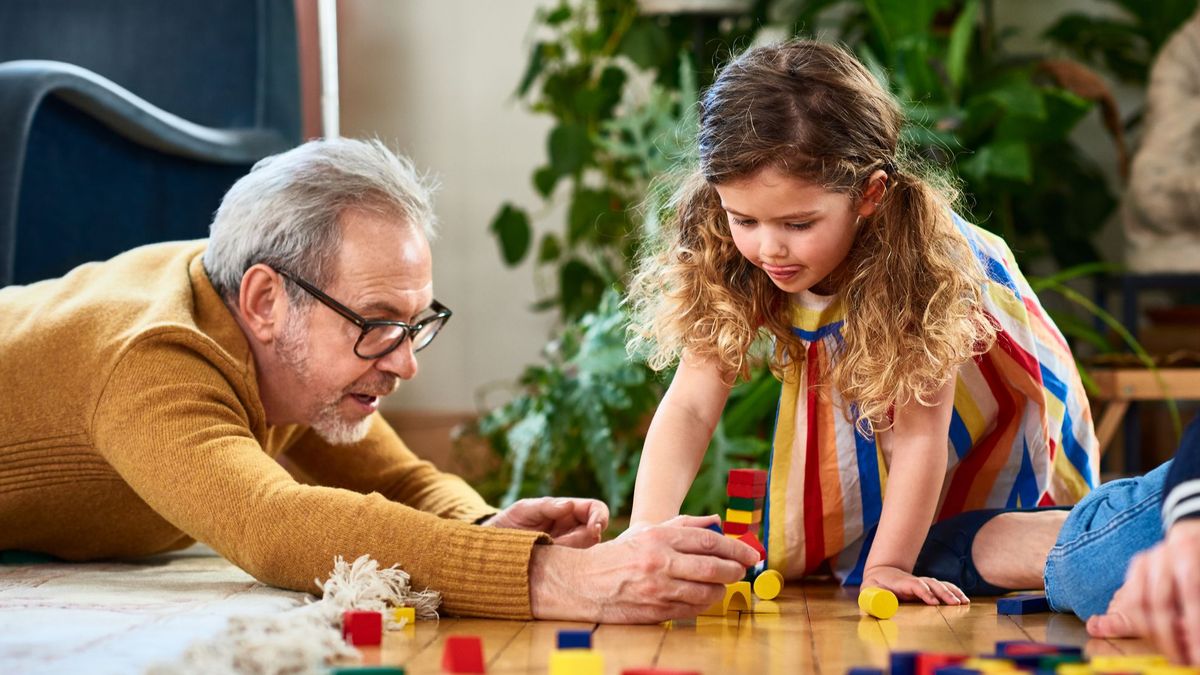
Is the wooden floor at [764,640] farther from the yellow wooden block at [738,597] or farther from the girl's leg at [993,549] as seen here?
the girl's leg at [993,549]

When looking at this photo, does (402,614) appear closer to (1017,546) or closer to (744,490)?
(744,490)

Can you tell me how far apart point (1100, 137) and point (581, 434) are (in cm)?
171

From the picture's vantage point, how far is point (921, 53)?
281 centimetres

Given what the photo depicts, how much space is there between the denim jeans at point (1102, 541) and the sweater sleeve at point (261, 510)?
1.81ft

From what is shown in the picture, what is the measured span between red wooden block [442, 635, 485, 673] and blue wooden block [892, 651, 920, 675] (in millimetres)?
322

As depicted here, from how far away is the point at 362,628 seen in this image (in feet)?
3.86

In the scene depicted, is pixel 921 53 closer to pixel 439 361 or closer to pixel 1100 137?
pixel 1100 137

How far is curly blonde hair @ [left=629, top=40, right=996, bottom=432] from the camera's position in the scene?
57.3 inches

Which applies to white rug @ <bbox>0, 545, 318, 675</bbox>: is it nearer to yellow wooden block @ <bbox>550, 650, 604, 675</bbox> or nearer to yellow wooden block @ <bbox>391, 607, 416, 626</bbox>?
yellow wooden block @ <bbox>391, 607, 416, 626</bbox>

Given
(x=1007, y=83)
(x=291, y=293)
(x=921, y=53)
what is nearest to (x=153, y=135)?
(x=291, y=293)

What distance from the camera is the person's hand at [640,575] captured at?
1234 mm

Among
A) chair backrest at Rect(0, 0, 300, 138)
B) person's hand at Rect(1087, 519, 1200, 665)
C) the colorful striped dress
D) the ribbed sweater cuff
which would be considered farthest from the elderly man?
chair backrest at Rect(0, 0, 300, 138)

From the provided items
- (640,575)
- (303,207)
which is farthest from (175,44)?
(640,575)

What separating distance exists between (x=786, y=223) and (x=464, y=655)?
631 mm
